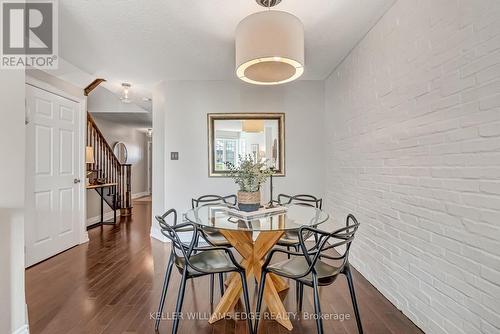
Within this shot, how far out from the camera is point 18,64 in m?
1.62

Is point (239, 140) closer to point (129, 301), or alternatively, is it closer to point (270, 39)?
point (270, 39)

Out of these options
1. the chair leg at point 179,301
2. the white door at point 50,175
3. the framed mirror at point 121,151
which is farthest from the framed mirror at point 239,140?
the framed mirror at point 121,151

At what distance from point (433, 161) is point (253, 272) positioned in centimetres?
149

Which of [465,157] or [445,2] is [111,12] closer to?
[445,2]

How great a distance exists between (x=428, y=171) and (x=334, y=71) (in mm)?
2180

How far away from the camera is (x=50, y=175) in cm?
325

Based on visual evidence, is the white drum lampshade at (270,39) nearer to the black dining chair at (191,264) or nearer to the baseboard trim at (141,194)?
the black dining chair at (191,264)

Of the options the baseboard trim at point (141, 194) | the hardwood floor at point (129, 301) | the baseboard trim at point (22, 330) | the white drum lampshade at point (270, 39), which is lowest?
the hardwood floor at point (129, 301)

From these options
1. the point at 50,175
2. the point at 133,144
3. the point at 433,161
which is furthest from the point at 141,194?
the point at 433,161

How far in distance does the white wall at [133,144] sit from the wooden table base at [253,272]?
14.1ft

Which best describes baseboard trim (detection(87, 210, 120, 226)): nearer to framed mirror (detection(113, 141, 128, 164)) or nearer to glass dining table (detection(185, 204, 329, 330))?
framed mirror (detection(113, 141, 128, 164))

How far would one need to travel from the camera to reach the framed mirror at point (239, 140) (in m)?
3.90

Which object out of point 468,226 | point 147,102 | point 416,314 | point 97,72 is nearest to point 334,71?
point 468,226

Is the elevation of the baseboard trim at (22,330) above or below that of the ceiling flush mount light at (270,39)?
below
